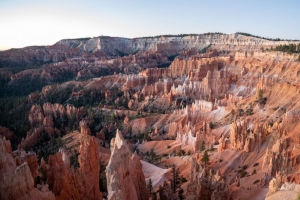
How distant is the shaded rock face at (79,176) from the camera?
16484 mm

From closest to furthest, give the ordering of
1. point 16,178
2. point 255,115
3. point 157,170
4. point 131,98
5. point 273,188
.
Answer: point 16,178 → point 273,188 → point 157,170 → point 255,115 → point 131,98

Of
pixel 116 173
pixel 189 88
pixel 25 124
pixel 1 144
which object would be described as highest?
pixel 1 144

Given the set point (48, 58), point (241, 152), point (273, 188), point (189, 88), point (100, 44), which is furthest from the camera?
point (100, 44)

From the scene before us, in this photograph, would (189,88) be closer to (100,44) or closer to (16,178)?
(16,178)

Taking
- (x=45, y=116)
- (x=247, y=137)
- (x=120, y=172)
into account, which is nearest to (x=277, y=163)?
(x=247, y=137)

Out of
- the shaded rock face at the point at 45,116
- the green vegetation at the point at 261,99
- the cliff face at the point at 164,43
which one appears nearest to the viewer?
the green vegetation at the point at 261,99

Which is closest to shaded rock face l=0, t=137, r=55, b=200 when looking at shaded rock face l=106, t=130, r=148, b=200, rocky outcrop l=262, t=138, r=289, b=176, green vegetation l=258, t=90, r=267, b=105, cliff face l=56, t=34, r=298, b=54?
shaded rock face l=106, t=130, r=148, b=200

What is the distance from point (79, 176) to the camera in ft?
57.6

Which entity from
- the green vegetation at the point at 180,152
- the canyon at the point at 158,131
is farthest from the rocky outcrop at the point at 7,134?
the green vegetation at the point at 180,152

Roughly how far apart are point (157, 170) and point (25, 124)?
35.8 metres

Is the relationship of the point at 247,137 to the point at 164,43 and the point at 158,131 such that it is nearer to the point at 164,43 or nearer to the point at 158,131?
the point at 158,131

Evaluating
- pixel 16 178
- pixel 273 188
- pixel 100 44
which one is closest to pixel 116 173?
pixel 16 178

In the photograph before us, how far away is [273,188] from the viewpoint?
47.6 feet

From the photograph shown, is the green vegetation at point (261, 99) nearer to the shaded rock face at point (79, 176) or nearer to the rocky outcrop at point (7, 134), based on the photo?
the shaded rock face at point (79, 176)
